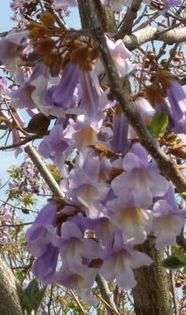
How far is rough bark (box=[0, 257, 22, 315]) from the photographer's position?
2.15 metres

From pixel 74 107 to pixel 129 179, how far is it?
8.4 inches

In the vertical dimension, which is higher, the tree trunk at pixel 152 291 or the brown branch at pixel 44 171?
the brown branch at pixel 44 171

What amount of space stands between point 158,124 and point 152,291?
1.39 meters

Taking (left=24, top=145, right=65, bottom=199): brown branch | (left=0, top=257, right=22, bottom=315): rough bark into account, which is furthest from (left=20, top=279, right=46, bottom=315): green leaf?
(left=24, top=145, right=65, bottom=199): brown branch

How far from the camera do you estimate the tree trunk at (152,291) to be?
7.86 ft

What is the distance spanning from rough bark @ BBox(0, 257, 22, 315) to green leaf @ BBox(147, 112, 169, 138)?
1212 millimetres

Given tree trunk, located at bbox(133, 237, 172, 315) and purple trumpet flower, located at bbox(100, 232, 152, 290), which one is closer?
purple trumpet flower, located at bbox(100, 232, 152, 290)

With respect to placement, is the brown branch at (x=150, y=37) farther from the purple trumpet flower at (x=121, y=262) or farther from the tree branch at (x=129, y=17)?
Answer: the purple trumpet flower at (x=121, y=262)

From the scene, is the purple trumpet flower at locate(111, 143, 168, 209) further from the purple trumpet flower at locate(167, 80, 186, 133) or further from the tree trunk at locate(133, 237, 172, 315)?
the tree trunk at locate(133, 237, 172, 315)

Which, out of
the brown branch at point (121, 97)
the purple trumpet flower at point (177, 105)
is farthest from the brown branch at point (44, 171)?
the brown branch at point (121, 97)

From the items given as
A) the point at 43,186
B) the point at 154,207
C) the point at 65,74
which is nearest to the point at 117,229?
the point at 154,207

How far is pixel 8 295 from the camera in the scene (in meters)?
2.18

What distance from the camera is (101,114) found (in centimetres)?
123

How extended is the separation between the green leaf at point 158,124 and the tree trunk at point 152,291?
1.28 meters
